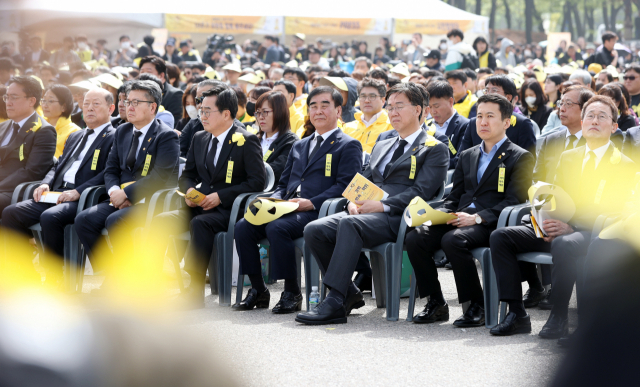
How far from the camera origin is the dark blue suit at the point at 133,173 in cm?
570

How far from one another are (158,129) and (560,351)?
531cm

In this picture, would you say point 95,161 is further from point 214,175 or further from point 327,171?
point 327,171

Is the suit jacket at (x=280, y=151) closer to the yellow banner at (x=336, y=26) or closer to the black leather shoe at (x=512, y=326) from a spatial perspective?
the black leather shoe at (x=512, y=326)

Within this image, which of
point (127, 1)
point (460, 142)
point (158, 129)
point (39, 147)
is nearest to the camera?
point (158, 129)

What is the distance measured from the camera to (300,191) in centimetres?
557

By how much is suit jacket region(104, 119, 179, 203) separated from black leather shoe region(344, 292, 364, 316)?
1832 mm

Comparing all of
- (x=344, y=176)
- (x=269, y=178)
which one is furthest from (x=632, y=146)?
(x=269, y=178)

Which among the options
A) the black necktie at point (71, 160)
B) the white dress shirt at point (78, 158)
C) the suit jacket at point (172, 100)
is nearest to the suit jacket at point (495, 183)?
the white dress shirt at point (78, 158)

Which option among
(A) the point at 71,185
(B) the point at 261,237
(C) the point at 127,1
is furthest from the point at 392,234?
(C) the point at 127,1

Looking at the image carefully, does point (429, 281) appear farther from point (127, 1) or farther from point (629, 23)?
point (629, 23)

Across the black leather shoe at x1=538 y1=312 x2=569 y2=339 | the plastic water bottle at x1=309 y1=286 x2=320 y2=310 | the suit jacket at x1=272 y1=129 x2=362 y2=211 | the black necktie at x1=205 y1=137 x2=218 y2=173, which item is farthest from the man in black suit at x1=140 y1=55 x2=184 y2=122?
the black leather shoe at x1=538 y1=312 x2=569 y2=339

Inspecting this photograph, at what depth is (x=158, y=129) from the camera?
5949mm

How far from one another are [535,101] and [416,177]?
370 centimetres

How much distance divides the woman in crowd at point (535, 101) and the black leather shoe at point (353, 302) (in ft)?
13.7
